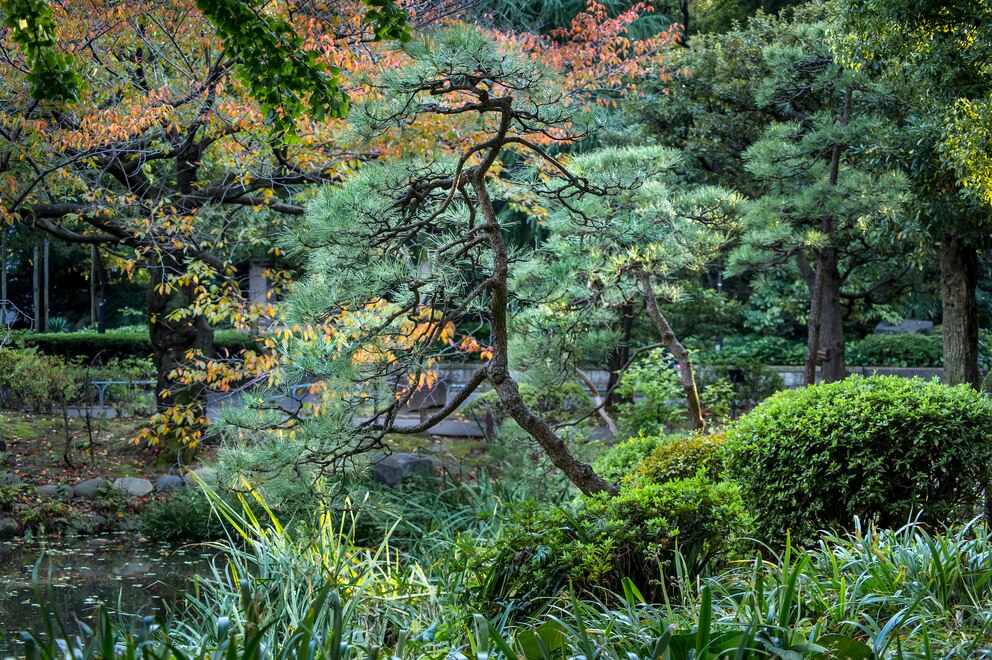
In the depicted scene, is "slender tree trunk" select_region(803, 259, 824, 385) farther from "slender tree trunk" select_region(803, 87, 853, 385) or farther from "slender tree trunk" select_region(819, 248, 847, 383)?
"slender tree trunk" select_region(819, 248, 847, 383)

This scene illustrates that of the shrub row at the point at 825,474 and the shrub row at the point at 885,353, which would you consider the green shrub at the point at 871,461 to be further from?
the shrub row at the point at 885,353

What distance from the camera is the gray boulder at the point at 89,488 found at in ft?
27.5

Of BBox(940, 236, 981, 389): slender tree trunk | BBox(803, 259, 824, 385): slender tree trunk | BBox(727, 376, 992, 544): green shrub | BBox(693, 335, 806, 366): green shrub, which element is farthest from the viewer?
BBox(693, 335, 806, 366): green shrub

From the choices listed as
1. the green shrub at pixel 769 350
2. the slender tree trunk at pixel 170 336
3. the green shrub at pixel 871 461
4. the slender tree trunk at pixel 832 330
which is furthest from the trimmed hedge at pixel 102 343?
the green shrub at pixel 871 461

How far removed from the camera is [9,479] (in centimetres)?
822

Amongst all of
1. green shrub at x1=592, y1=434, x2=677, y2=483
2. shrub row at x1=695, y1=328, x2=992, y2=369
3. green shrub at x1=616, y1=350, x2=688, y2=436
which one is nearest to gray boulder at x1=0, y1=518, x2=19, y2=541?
green shrub at x1=592, y1=434, x2=677, y2=483

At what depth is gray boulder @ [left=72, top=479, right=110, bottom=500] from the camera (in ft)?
27.5

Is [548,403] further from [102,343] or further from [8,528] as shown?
[102,343]

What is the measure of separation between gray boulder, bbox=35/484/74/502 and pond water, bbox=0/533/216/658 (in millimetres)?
662

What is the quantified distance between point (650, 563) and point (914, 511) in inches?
64.6

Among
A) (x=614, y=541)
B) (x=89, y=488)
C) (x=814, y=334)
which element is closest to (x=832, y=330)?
(x=814, y=334)

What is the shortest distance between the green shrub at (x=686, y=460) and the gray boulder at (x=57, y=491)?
5.88m

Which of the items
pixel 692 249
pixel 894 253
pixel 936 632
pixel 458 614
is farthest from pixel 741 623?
pixel 894 253

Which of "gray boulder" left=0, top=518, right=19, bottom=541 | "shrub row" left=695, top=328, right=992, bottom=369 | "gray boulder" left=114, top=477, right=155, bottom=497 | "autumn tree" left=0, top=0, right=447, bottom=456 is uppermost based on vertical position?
"autumn tree" left=0, top=0, right=447, bottom=456
